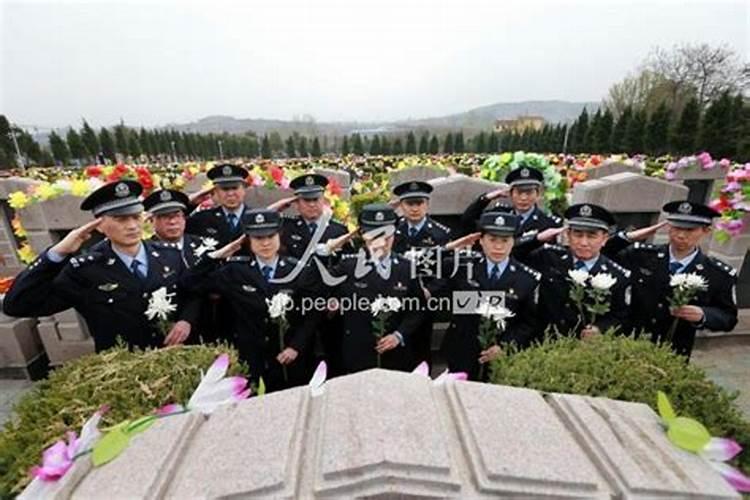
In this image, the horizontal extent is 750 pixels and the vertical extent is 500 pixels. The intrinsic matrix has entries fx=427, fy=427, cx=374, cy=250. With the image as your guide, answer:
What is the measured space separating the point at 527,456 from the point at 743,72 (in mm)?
46705

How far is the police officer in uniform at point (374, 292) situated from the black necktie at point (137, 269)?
4.80 feet

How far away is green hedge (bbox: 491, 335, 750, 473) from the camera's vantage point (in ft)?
5.52

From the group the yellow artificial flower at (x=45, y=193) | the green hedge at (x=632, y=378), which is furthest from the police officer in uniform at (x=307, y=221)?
the green hedge at (x=632, y=378)

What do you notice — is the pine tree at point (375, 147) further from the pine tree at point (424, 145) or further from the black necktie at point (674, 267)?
the black necktie at point (674, 267)

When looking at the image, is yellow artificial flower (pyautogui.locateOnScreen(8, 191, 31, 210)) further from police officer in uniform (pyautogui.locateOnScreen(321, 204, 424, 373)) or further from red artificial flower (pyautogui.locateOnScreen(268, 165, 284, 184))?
police officer in uniform (pyautogui.locateOnScreen(321, 204, 424, 373))

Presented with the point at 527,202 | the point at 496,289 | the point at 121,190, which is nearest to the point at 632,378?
the point at 496,289

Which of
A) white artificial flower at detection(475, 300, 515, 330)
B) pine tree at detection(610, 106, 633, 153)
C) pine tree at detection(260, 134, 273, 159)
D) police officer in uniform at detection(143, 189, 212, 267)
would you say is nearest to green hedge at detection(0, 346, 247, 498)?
white artificial flower at detection(475, 300, 515, 330)

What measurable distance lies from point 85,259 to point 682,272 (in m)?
4.53

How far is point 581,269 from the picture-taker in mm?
3217

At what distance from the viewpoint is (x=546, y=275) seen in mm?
3463

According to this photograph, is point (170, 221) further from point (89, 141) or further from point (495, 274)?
point (89, 141)

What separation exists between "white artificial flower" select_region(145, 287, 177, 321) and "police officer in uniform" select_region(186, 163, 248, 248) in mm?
1527

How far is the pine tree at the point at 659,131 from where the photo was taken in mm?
35125

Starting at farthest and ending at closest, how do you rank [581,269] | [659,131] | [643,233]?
[659,131]
[643,233]
[581,269]
